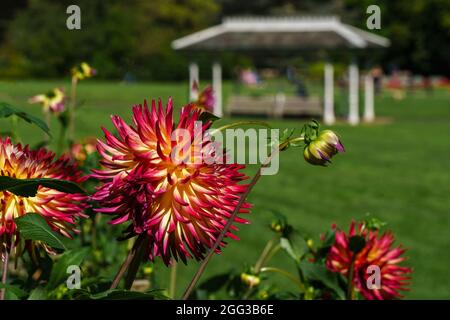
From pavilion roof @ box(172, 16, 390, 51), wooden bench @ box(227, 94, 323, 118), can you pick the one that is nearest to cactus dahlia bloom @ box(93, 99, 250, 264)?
wooden bench @ box(227, 94, 323, 118)

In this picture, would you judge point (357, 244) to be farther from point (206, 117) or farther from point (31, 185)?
point (31, 185)

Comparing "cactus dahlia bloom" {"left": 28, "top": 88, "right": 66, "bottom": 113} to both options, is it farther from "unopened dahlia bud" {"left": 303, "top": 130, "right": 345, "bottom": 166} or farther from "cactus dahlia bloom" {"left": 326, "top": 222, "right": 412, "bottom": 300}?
"unopened dahlia bud" {"left": 303, "top": 130, "right": 345, "bottom": 166}

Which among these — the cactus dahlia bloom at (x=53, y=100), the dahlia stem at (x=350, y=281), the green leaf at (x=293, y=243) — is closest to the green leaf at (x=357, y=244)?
the dahlia stem at (x=350, y=281)

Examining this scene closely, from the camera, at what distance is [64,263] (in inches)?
60.2

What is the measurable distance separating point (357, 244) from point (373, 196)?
7.56 meters

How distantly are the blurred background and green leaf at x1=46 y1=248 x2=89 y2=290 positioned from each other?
36 centimetres

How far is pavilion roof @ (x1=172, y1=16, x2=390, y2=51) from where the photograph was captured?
23.6 metres

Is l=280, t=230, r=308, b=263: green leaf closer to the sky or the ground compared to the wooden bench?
closer to the ground

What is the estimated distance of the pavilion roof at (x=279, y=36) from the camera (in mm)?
23608

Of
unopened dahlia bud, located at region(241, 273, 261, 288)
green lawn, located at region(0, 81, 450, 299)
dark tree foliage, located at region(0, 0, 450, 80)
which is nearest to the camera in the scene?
unopened dahlia bud, located at region(241, 273, 261, 288)

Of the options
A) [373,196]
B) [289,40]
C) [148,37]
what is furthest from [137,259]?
[148,37]

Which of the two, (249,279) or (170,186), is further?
(249,279)

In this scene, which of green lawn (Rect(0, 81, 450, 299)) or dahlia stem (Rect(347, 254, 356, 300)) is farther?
green lawn (Rect(0, 81, 450, 299))
